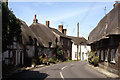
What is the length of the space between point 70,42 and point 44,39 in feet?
51.6

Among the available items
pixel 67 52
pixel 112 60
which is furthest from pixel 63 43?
pixel 112 60

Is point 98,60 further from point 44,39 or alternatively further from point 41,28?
point 41,28

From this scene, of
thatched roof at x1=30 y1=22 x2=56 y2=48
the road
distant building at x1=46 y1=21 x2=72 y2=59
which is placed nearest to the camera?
the road

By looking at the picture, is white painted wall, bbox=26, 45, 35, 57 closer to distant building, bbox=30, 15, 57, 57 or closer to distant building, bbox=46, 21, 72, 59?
distant building, bbox=30, 15, 57, 57

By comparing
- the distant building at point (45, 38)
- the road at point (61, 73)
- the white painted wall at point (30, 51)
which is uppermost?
the distant building at point (45, 38)

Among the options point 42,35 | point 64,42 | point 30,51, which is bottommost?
point 30,51

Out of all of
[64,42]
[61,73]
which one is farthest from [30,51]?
[64,42]

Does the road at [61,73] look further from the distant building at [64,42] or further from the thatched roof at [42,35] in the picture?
the distant building at [64,42]

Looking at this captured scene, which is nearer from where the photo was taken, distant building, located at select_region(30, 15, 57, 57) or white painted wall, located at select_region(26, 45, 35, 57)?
white painted wall, located at select_region(26, 45, 35, 57)

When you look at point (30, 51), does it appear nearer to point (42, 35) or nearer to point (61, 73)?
point (42, 35)

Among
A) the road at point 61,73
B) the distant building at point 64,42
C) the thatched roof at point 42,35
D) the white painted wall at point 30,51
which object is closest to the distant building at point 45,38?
the thatched roof at point 42,35

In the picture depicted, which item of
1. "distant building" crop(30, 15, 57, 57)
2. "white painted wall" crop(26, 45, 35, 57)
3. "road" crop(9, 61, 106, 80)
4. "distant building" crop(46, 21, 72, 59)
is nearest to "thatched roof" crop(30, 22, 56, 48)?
"distant building" crop(30, 15, 57, 57)

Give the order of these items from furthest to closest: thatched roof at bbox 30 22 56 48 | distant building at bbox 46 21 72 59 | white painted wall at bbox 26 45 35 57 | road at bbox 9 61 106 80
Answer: distant building at bbox 46 21 72 59, thatched roof at bbox 30 22 56 48, white painted wall at bbox 26 45 35 57, road at bbox 9 61 106 80

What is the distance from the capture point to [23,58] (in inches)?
1028
